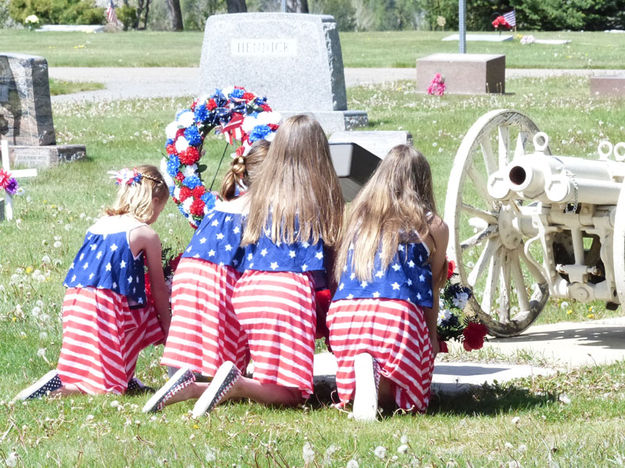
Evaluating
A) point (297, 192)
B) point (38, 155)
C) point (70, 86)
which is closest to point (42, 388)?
point (297, 192)

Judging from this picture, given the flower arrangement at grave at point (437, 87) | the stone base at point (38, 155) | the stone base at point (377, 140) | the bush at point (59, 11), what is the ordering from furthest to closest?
1. the bush at point (59, 11)
2. the flower arrangement at grave at point (437, 87)
3. the stone base at point (38, 155)
4. the stone base at point (377, 140)

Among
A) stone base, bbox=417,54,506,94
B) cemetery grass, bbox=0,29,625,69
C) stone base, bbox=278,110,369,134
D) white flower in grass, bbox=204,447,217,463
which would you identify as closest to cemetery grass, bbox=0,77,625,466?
white flower in grass, bbox=204,447,217,463

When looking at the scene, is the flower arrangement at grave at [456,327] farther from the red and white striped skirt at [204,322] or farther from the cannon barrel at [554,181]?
the red and white striped skirt at [204,322]

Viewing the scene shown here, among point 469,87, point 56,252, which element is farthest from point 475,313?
point 469,87

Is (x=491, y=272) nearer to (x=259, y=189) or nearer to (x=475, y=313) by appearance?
(x=475, y=313)

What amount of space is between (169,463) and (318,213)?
154cm

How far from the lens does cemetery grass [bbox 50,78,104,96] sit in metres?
21.2

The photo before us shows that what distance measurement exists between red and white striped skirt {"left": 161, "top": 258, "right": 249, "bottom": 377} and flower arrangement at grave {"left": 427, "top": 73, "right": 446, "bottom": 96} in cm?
1310

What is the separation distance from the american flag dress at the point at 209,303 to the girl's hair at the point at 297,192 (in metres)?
0.18

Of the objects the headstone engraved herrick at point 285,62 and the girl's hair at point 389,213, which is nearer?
the girl's hair at point 389,213

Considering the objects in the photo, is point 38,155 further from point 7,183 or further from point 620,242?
point 620,242

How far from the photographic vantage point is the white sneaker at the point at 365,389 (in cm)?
481

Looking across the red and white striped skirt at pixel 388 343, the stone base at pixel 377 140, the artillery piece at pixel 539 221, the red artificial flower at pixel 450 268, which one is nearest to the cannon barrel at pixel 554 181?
the artillery piece at pixel 539 221

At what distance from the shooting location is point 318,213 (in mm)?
5184
